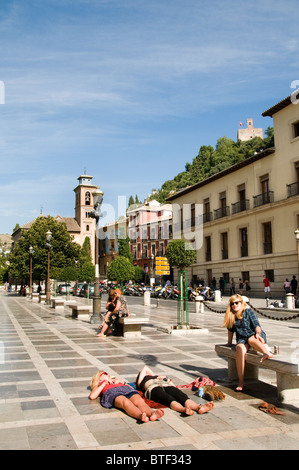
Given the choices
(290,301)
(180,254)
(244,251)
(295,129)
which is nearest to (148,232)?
(180,254)

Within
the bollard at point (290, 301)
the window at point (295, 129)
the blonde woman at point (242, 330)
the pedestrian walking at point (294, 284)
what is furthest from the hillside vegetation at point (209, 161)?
the blonde woman at point (242, 330)

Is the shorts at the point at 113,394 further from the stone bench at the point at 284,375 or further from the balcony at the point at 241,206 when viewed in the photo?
the balcony at the point at 241,206

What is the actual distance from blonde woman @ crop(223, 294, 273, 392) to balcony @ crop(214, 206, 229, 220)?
29676 millimetres

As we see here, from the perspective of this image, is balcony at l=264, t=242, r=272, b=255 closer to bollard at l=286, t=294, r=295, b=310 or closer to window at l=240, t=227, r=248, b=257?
window at l=240, t=227, r=248, b=257

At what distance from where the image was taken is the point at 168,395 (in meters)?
4.97

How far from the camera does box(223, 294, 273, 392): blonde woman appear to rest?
19.1ft

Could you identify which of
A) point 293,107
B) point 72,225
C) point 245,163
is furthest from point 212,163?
point 293,107

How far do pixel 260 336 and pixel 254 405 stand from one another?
3.28 ft

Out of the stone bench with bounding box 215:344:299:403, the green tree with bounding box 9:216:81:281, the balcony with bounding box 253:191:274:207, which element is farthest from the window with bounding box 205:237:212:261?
the stone bench with bounding box 215:344:299:403

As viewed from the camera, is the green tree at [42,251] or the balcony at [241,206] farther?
the green tree at [42,251]

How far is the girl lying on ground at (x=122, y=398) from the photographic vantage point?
15.2 ft

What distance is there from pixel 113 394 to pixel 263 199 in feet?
88.2

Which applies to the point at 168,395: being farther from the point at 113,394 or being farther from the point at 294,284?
→ the point at 294,284
